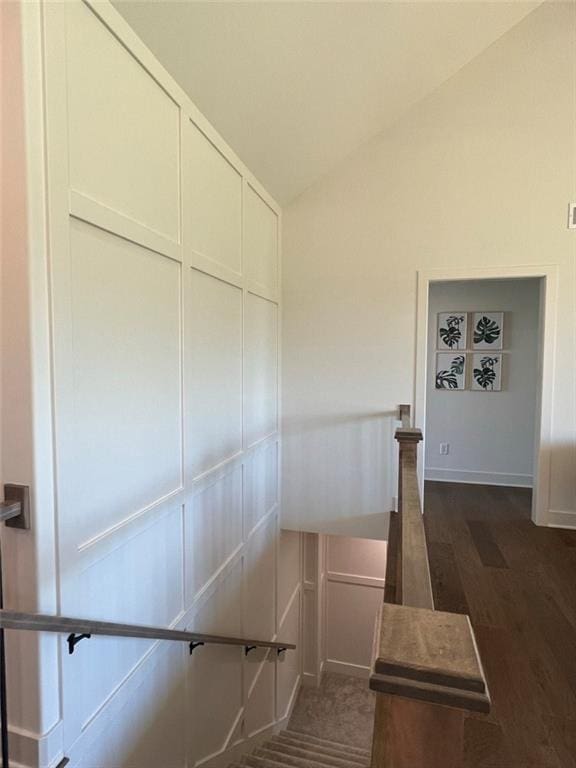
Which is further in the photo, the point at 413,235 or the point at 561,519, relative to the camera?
the point at 413,235

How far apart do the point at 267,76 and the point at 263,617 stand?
12.8 feet

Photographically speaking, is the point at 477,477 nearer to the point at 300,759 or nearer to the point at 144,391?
the point at 300,759

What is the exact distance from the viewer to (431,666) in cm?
67

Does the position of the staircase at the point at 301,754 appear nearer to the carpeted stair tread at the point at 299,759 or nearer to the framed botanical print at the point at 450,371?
the carpeted stair tread at the point at 299,759

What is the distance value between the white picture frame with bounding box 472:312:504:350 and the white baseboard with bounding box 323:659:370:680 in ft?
13.6

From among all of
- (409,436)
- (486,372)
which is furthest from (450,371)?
(409,436)

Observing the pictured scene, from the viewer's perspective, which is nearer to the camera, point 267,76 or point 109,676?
point 109,676

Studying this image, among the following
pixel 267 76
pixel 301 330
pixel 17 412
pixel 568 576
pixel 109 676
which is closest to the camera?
pixel 17 412

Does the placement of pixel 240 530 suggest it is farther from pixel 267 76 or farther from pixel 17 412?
pixel 267 76

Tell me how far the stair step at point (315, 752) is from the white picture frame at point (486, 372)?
3.65 metres

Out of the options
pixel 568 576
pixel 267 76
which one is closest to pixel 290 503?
pixel 568 576

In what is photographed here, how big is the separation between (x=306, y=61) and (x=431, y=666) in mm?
2885

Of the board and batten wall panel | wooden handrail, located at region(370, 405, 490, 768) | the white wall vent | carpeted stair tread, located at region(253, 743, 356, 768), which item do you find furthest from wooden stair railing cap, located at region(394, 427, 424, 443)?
the board and batten wall panel

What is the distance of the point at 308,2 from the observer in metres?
2.15
